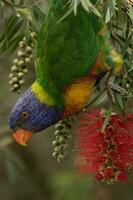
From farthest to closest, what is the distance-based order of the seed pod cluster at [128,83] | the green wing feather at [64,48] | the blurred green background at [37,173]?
the blurred green background at [37,173]
the green wing feather at [64,48]
the seed pod cluster at [128,83]

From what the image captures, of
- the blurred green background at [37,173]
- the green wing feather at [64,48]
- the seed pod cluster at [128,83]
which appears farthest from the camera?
the blurred green background at [37,173]

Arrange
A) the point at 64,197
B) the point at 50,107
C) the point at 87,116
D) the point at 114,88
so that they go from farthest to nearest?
the point at 64,197 → the point at 50,107 → the point at 87,116 → the point at 114,88

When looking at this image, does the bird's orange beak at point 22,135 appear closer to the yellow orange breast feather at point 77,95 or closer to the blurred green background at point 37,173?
the yellow orange breast feather at point 77,95

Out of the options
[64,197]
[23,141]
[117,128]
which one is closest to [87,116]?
[117,128]

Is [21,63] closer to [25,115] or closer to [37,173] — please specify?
[25,115]

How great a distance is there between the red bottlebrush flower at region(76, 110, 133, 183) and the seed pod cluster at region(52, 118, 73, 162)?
0.24 feet

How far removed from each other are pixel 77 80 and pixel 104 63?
4.2 inches

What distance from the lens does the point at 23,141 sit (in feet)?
6.37

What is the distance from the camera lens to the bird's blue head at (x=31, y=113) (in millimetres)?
1954

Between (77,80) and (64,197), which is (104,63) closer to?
(77,80)

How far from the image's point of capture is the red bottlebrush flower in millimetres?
1743

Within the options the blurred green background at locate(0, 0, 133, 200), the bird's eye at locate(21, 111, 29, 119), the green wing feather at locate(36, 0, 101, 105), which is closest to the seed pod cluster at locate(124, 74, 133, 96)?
the green wing feather at locate(36, 0, 101, 105)

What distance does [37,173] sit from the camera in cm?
386

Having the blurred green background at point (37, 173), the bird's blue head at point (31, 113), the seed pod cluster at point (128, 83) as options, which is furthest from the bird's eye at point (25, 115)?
the blurred green background at point (37, 173)
